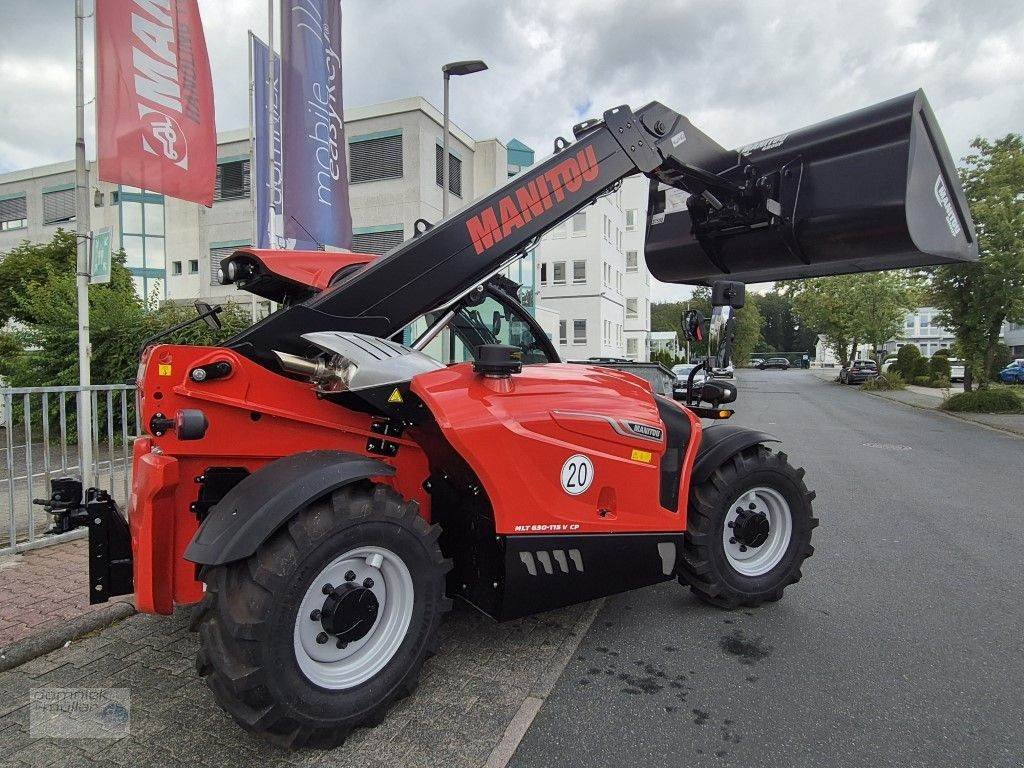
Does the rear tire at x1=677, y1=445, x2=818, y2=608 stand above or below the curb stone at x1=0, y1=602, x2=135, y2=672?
above

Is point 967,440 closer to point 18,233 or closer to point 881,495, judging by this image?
point 881,495

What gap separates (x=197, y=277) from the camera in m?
26.2

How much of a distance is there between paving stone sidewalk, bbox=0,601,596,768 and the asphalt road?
23 centimetres

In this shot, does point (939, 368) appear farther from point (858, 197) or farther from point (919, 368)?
point (858, 197)

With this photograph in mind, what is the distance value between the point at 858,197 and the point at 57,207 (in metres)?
40.5

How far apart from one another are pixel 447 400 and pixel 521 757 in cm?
149

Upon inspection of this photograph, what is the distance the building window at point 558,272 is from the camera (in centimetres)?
3889

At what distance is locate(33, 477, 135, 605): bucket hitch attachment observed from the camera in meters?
2.87

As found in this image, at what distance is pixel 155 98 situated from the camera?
6.36 m

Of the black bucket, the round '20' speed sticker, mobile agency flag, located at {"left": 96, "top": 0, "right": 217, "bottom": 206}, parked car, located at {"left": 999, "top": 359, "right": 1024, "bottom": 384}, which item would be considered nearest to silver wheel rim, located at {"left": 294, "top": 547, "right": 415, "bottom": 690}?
the round '20' speed sticker

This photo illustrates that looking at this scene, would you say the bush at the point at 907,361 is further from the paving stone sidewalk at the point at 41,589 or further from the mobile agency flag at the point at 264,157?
the paving stone sidewalk at the point at 41,589

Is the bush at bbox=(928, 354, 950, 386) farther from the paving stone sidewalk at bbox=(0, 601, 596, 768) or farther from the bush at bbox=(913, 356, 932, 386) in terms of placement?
the paving stone sidewalk at bbox=(0, 601, 596, 768)

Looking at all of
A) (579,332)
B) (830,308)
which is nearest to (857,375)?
(830,308)

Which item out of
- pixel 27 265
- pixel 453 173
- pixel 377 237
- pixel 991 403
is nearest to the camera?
pixel 991 403
